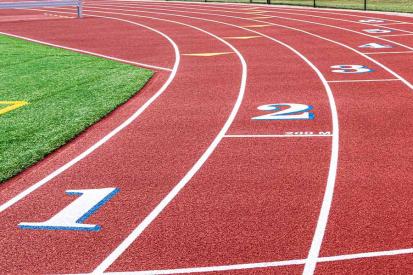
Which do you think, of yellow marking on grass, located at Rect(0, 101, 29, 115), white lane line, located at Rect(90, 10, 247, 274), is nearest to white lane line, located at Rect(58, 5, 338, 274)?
white lane line, located at Rect(90, 10, 247, 274)

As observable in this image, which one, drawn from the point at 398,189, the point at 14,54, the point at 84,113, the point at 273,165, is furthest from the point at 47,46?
the point at 398,189

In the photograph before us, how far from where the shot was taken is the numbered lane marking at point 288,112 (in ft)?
34.8

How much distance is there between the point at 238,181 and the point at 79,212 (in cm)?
182

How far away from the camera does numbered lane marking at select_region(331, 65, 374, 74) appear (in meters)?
14.7

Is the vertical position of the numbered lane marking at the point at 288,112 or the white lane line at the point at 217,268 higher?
the white lane line at the point at 217,268

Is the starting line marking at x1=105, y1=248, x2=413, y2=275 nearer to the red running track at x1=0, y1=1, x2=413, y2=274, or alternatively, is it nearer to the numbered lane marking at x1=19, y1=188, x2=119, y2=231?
the red running track at x1=0, y1=1, x2=413, y2=274

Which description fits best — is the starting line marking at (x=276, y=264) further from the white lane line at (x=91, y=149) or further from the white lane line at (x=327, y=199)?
the white lane line at (x=91, y=149)

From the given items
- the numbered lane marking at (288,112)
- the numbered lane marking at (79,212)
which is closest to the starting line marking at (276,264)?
the numbered lane marking at (79,212)

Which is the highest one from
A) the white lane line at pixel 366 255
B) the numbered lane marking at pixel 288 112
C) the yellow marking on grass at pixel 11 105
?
the yellow marking on grass at pixel 11 105

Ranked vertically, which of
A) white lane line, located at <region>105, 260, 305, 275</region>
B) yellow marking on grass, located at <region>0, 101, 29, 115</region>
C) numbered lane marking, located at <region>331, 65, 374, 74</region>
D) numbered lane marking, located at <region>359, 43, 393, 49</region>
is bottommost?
numbered lane marking, located at <region>359, 43, 393, 49</region>

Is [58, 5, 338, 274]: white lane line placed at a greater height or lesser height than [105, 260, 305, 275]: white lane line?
lesser

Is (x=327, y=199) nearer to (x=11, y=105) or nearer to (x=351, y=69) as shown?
(x=11, y=105)

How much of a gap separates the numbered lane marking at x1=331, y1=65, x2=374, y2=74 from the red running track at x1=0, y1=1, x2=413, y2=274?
0.69 feet

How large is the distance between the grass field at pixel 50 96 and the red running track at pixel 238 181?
313 millimetres
